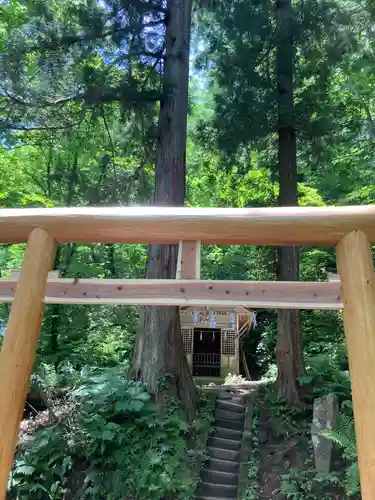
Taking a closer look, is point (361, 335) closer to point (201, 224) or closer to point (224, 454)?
point (201, 224)

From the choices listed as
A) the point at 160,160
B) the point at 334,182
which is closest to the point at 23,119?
the point at 160,160

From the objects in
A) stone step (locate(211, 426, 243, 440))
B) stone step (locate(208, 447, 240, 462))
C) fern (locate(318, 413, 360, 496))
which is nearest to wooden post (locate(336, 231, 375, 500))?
fern (locate(318, 413, 360, 496))

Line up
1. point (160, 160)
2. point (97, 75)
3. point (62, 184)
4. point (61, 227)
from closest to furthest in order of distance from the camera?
point (61, 227), point (97, 75), point (160, 160), point (62, 184)

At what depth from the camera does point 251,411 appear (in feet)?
23.2

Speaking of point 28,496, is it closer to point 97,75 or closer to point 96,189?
point 96,189

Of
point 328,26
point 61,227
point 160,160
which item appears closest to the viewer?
point 61,227

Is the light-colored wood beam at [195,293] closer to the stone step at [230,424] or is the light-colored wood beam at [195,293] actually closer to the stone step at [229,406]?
the stone step at [230,424]

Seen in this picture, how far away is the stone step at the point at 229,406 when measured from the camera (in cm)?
750

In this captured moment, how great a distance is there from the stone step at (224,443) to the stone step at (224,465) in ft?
1.23

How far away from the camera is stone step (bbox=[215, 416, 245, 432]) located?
7.11 meters

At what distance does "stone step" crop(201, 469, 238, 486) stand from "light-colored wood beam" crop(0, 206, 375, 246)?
5.01m

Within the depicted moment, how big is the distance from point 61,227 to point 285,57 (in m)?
6.83

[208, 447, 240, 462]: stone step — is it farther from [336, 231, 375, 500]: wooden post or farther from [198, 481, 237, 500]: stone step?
[336, 231, 375, 500]: wooden post

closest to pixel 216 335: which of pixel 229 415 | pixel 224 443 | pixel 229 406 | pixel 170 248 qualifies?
pixel 229 406
